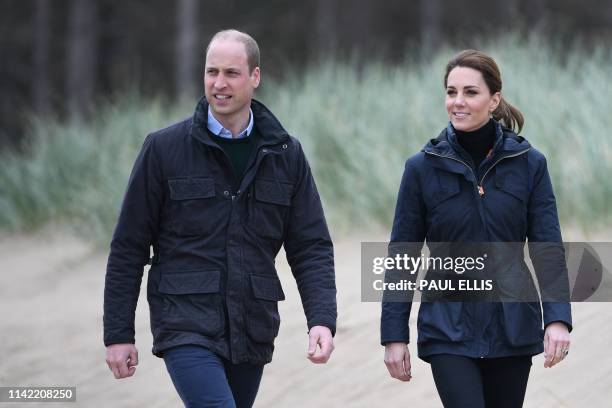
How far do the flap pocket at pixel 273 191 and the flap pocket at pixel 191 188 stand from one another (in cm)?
17

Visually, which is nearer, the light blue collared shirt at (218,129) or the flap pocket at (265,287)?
the flap pocket at (265,287)

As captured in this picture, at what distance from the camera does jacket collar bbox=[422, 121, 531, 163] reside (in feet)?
14.0

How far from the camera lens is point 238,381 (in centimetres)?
438

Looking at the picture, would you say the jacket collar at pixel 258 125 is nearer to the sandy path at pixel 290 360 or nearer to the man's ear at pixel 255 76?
the man's ear at pixel 255 76

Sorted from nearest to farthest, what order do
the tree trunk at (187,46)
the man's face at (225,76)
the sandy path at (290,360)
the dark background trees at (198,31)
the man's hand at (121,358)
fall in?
1. the man's hand at (121,358)
2. the man's face at (225,76)
3. the sandy path at (290,360)
4. the tree trunk at (187,46)
5. the dark background trees at (198,31)

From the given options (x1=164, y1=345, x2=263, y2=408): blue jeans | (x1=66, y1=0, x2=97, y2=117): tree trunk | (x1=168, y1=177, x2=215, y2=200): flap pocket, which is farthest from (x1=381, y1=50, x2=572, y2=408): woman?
(x1=66, y1=0, x2=97, y2=117): tree trunk

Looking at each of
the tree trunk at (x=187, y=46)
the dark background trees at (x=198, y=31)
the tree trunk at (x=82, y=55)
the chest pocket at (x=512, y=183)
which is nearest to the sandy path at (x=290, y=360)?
the chest pocket at (x=512, y=183)

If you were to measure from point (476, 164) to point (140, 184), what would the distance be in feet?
3.74

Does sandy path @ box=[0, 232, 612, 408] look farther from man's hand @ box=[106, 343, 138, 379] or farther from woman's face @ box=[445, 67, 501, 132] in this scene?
man's hand @ box=[106, 343, 138, 379]

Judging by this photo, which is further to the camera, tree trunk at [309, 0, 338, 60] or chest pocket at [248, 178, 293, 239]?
tree trunk at [309, 0, 338, 60]

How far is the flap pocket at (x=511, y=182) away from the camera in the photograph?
13.8 feet

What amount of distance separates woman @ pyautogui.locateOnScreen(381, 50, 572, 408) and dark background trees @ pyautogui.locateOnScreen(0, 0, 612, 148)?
77.6ft

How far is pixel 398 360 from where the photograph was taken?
4.22 metres

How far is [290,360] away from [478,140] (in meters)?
4.04
